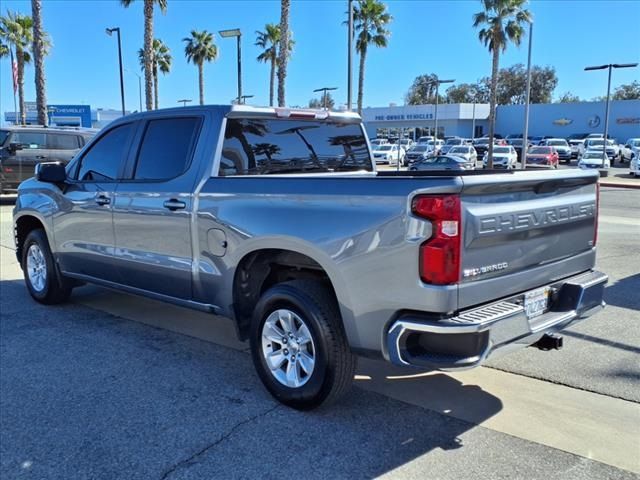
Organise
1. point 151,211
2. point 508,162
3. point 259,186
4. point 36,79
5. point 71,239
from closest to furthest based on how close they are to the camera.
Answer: point 259,186 → point 151,211 → point 71,239 → point 36,79 → point 508,162

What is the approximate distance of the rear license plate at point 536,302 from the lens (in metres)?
3.45

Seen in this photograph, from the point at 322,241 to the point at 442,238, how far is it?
0.78m

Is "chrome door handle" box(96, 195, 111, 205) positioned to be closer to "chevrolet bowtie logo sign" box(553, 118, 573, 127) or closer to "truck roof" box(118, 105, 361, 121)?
"truck roof" box(118, 105, 361, 121)

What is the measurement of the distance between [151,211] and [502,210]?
2.81 meters

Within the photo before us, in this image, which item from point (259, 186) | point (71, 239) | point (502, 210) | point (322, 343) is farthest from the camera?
point (71, 239)

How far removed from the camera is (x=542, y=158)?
113 feet

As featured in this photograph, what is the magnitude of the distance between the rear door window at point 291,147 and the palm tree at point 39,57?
22577 millimetres

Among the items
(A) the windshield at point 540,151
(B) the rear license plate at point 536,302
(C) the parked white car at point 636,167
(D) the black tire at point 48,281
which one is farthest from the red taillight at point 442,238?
(A) the windshield at point 540,151

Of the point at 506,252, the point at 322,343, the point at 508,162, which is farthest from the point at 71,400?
the point at 508,162

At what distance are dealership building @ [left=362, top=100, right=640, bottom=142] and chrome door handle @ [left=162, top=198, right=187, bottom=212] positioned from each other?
191 ft

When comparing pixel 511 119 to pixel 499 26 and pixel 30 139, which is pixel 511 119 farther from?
pixel 30 139

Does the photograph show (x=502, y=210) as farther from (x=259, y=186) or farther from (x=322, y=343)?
(x=259, y=186)

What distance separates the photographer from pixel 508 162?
3575cm

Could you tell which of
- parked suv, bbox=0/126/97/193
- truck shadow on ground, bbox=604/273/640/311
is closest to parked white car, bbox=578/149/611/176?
parked suv, bbox=0/126/97/193
